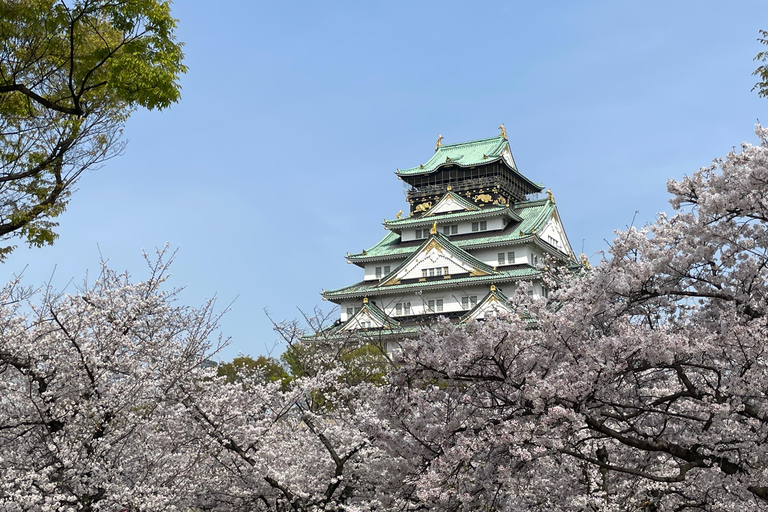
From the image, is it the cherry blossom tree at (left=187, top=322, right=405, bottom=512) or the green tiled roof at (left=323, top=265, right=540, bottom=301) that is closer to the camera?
the cherry blossom tree at (left=187, top=322, right=405, bottom=512)

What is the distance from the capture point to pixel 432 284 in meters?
49.3

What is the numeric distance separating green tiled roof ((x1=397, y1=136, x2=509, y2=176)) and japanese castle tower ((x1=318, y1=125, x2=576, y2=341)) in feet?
0.27

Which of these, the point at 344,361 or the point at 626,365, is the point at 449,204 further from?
the point at 626,365

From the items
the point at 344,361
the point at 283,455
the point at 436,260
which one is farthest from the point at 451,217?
the point at 283,455

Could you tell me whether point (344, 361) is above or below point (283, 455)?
above

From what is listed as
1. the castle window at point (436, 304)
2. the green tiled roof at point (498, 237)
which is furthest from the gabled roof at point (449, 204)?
the castle window at point (436, 304)

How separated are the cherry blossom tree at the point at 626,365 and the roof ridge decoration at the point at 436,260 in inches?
1530

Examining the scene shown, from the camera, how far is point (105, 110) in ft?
43.1

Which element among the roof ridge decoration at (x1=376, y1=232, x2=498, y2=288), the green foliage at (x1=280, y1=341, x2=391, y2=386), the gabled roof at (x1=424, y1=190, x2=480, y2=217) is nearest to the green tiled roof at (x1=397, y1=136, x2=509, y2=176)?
the gabled roof at (x1=424, y1=190, x2=480, y2=217)

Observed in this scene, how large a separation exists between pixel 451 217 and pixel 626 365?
4578 centimetres

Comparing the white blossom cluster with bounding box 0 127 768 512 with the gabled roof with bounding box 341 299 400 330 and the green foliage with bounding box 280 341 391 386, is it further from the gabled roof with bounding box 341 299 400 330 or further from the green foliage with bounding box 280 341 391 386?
the gabled roof with bounding box 341 299 400 330

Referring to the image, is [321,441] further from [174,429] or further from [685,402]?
[685,402]

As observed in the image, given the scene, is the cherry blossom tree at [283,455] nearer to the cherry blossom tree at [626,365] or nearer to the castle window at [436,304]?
the cherry blossom tree at [626,365]

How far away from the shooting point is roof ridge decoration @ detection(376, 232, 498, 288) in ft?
162
